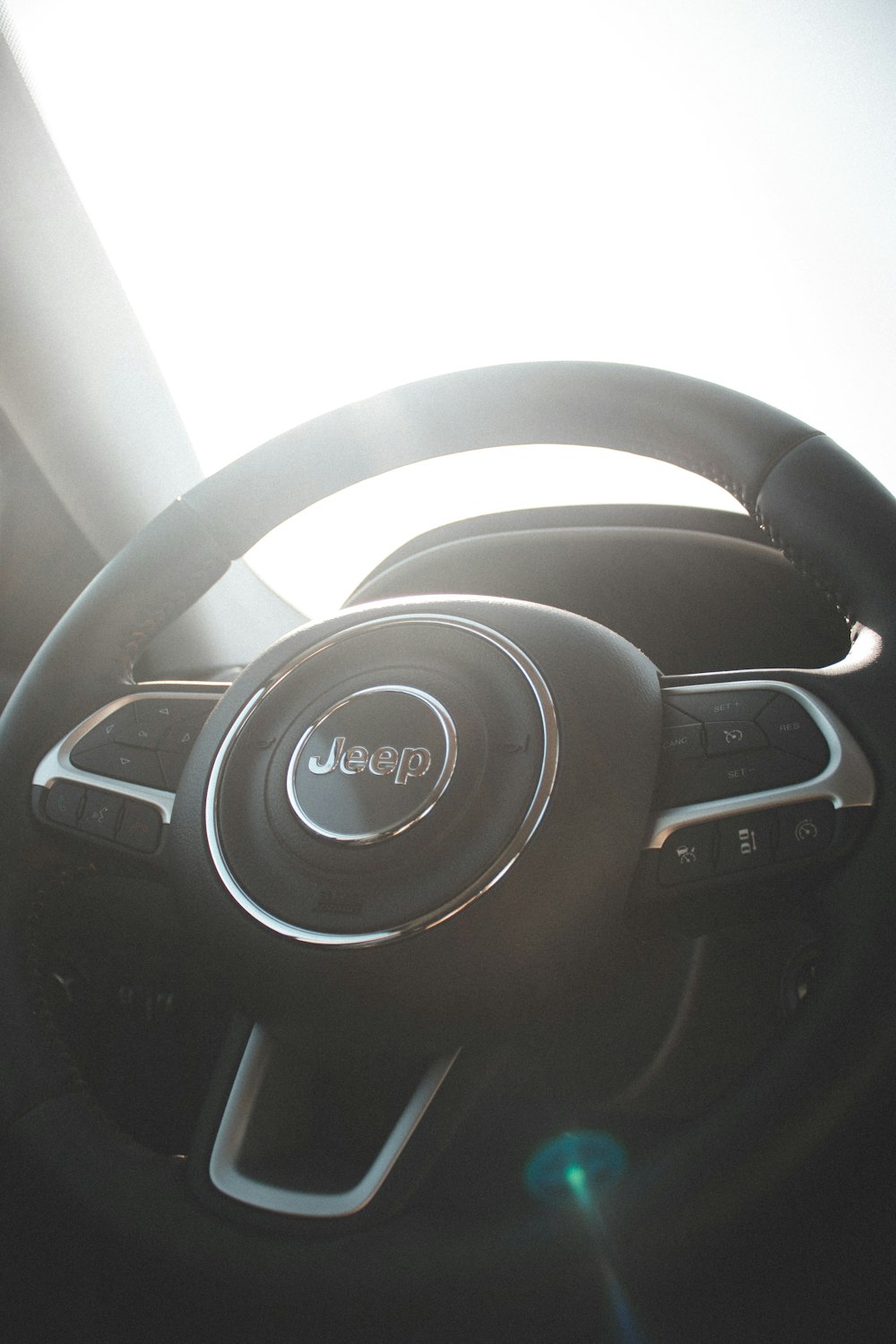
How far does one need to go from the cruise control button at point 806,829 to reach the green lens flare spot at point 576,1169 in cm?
20

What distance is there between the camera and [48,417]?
161 cm

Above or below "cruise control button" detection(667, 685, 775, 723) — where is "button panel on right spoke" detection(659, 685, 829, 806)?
below

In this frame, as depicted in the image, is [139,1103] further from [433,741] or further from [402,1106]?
[433,741]

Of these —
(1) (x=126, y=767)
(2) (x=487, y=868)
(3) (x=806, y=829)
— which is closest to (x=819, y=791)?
(3) (x=806, y=829)

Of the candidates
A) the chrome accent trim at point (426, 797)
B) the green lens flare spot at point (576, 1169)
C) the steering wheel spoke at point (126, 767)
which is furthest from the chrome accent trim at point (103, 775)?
the green lens flare spot at point (576, 1169)

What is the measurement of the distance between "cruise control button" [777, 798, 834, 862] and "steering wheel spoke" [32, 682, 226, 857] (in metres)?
0.47

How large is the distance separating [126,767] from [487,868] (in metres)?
0.36

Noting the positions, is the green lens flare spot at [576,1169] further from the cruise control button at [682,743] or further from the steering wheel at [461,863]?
the cruise control button at [682,743]

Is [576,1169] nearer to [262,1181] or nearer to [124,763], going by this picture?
[262,1181]

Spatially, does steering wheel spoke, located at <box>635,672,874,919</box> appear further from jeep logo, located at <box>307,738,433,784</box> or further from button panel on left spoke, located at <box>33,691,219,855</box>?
button panel on left spoke, located at <box>33,691,219,855</box>

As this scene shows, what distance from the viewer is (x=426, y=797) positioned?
25.1 inches

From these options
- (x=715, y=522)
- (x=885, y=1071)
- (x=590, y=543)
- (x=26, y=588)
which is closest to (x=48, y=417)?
(x=26, y=588)

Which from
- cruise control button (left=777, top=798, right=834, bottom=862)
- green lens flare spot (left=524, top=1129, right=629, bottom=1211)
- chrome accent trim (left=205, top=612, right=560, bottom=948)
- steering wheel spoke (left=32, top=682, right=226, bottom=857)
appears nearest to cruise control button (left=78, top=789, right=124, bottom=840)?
steering wheel spoke (left=32, top=682, right=226, bottom=857)

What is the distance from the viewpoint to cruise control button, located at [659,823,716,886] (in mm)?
578
